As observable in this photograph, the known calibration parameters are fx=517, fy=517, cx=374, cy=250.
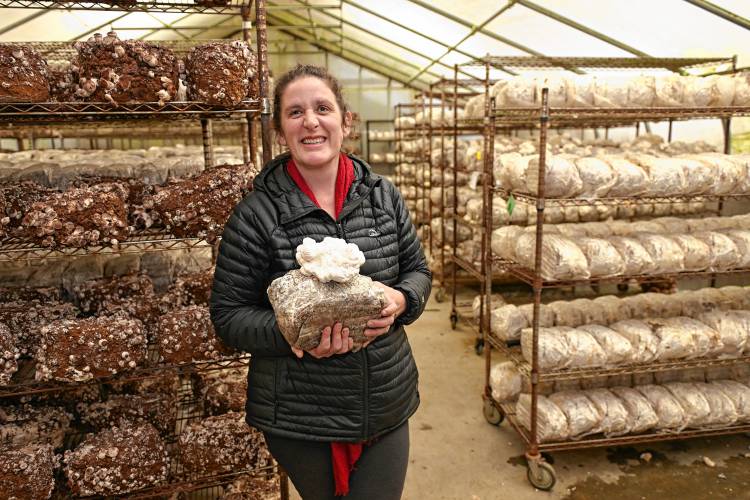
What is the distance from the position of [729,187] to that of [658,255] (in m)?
0.58

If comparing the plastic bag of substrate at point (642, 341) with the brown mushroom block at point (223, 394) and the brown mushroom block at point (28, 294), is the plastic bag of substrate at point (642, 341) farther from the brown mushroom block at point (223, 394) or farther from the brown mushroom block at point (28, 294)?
the brown mushroom block at point (28, 294)

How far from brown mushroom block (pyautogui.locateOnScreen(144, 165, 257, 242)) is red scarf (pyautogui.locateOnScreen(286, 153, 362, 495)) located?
567mm

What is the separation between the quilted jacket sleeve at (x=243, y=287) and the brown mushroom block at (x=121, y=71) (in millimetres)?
747

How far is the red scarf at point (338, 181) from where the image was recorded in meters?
1.48

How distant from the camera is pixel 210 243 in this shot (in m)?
2.01

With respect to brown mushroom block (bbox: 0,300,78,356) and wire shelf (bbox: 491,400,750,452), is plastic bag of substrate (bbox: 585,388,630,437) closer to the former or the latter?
wire shelf (bbox: 491,400,750,452)

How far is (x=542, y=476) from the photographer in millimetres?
2713

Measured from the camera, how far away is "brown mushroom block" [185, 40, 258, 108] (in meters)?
1.88

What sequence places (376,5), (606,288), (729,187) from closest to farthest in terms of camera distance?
(729,187)
(606,288)
(376,5)

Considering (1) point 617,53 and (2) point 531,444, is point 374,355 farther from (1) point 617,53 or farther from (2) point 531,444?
(1) point 617,53

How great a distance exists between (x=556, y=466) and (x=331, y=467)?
6.36ft

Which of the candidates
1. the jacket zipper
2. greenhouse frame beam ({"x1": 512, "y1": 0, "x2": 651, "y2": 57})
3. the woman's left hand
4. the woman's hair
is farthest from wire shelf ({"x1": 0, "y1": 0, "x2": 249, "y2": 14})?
greenhouse frame beam ({"x1": 512, "y1": 0, "x2": 651, "y2": 57})

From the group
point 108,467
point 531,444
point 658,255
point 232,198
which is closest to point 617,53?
point 658,255

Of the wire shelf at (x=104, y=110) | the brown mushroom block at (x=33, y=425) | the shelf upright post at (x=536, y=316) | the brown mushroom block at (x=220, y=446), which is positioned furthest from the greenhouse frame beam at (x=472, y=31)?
the brown mushroom block at (x=33, y=425)
